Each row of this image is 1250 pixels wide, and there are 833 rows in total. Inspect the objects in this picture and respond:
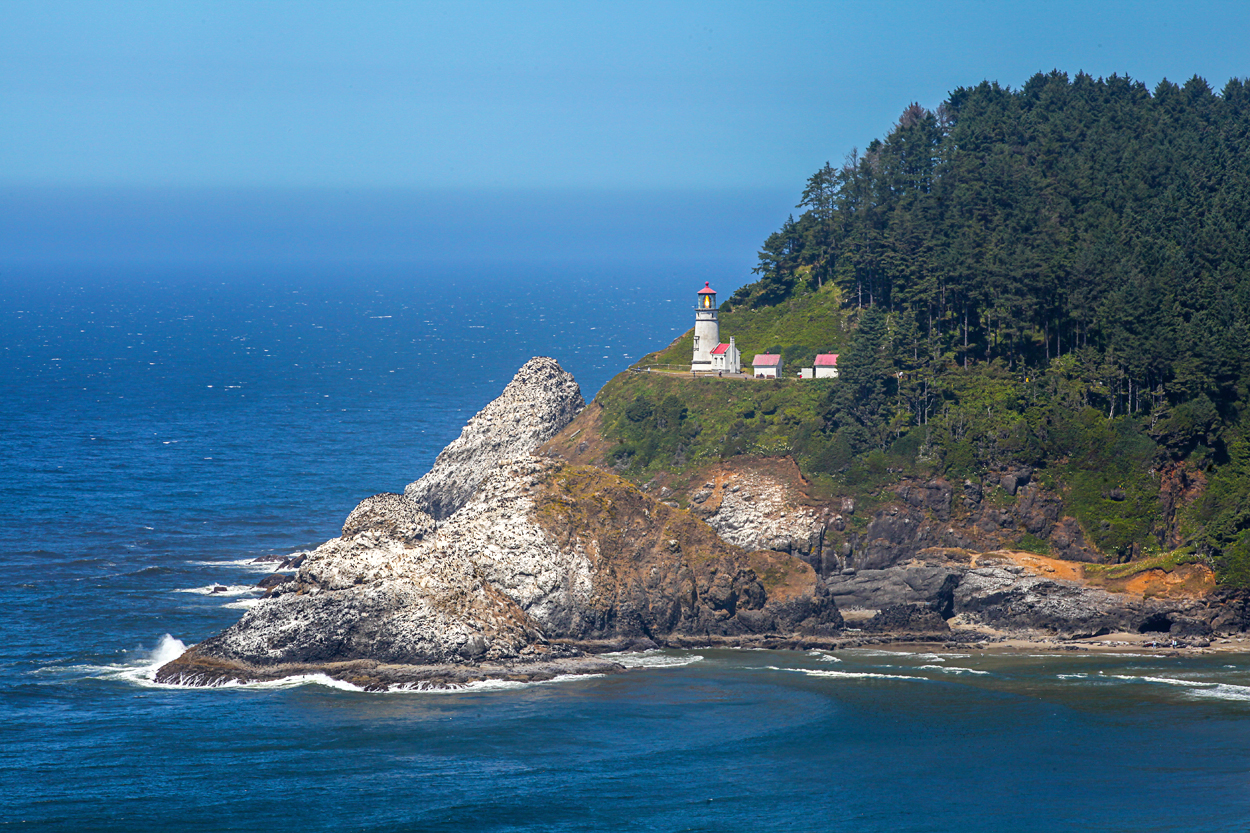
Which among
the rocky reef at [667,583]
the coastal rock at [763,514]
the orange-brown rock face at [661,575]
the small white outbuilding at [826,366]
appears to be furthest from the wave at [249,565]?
the small white outbuilding at [826,366]

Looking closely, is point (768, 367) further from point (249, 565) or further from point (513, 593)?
point (249, 565)

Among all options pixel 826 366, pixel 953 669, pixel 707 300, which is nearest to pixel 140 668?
pixel 953 669

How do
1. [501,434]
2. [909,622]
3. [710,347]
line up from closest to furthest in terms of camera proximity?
[909,622] < [501,434] < [710,347]

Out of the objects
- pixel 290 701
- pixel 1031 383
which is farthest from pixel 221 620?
pixel 1031 383

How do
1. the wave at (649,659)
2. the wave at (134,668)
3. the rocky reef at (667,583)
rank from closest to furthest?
1. the rocky reef at (667,583)
2. the wave at (134,668)
3. the wave at (649,659)

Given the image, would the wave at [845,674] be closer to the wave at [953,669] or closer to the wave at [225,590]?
the wave at [953,669]
